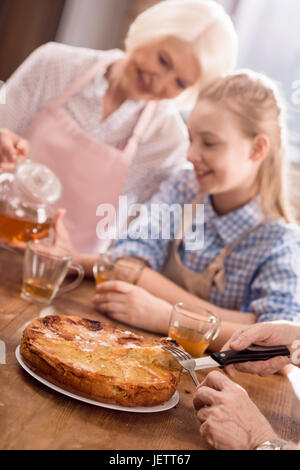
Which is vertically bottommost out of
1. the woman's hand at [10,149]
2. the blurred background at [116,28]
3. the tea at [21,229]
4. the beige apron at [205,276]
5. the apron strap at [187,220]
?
the beige apron at [205,276]

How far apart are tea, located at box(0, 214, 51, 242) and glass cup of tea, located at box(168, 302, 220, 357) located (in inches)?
16.1

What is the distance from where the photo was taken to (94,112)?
1.85 metres

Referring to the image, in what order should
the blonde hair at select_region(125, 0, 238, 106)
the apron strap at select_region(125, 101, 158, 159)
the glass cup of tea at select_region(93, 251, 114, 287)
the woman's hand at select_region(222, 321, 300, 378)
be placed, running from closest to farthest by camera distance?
the woman's hand at select_region(222, 321, 300, 378) → the glass cup of tea at select_region(93, 251, 114, 287) → the blonde hair at select_region(125, 0, 238, 106) → the apron strap at select_region(125, 101, 158, 159)

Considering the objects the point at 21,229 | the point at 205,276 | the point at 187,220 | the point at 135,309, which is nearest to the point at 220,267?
the point at 205,276

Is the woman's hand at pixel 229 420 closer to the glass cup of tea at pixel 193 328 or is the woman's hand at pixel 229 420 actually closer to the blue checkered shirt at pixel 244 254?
the glass cup of tea at pixel 193 328

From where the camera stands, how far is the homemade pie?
68 cm

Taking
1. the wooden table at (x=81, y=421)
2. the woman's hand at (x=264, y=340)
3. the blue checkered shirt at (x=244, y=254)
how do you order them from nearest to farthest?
the wooden table at (x=81, y=421)
the woman's hand at (x=264, y=340)
the blue checkered shirt at (x=244, y=254)

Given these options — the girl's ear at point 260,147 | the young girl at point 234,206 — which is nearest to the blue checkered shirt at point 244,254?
the young girl at point 234,206

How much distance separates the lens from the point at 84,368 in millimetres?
683

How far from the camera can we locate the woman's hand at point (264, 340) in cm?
89

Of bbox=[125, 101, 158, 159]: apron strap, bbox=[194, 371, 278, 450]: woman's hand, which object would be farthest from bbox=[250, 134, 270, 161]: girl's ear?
bbox=[194, 371, 278, 450]: woman's hand

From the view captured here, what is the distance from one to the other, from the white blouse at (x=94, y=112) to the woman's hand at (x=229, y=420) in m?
1.17

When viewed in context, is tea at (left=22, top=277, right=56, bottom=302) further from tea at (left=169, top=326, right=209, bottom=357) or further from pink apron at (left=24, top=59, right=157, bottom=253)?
pink apron at (left=24, top=59, right=157, bottom=253)
